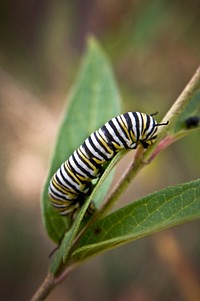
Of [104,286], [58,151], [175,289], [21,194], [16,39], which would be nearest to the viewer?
[58,151]

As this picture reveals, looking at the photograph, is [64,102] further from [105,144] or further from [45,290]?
[45,290]

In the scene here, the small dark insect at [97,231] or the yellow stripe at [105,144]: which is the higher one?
the yellow stripe at [105,144]

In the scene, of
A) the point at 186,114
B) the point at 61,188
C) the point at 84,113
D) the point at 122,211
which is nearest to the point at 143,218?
the point at 122,211

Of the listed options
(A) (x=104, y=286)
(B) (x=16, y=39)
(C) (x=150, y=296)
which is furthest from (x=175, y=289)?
(B) (x=16, y=39)

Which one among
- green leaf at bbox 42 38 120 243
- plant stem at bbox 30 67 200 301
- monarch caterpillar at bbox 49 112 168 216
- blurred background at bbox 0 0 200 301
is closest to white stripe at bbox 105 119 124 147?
monarch caterpillar at bbox 49 112 168 216

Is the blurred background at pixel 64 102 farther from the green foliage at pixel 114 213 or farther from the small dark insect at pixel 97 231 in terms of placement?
the small dark insect at pixel 97 231

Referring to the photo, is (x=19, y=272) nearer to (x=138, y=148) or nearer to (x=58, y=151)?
(x=58, y=151)

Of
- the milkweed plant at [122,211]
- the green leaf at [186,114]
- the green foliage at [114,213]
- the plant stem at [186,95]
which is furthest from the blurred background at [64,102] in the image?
the plant stem at [186,95]
